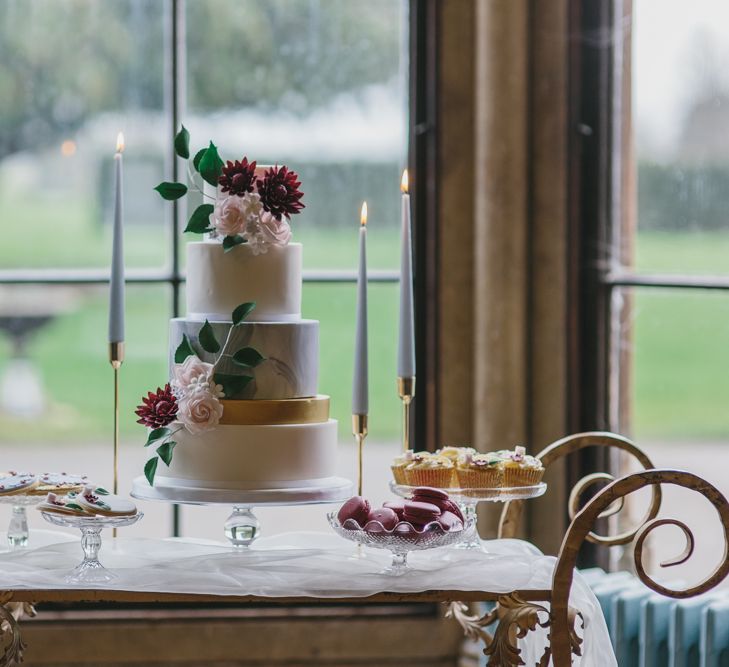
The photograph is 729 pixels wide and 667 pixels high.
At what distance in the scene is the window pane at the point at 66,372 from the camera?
3176 millimetres

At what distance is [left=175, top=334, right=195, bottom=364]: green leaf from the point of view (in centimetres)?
205

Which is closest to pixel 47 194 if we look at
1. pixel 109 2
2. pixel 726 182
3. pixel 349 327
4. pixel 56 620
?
pixel 109 2

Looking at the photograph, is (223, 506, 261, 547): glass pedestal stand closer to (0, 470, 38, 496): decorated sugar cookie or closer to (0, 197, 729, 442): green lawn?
(0, 470, 38, 496): decorated sugar cookie

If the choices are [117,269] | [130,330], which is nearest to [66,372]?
[130,330]

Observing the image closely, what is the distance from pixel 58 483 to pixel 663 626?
1295mm

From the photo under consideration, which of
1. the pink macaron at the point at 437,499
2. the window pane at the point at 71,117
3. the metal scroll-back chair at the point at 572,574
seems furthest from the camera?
the window pane at the point at 71,117

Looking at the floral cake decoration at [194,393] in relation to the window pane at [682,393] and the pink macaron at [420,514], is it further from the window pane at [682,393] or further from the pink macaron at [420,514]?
the window pane at [682,393]

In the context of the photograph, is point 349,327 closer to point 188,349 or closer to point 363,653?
point 363,653

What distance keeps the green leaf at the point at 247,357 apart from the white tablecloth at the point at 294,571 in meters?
0.31

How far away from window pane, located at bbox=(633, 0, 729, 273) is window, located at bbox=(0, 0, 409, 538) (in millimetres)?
639

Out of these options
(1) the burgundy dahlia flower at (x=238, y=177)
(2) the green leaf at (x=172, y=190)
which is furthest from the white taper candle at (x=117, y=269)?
(1) the burgundy dahlia flower at (x=238, y=177)

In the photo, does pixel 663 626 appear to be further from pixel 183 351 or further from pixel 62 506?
pixel 62 506

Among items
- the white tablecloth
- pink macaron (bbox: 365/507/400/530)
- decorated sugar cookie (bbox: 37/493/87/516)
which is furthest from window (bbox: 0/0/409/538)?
pink macaron (bbox: 365/507/400/530)

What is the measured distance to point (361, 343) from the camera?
209 cm
